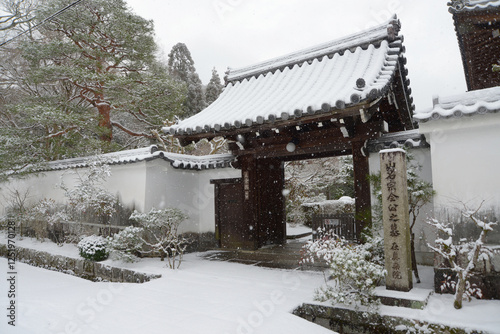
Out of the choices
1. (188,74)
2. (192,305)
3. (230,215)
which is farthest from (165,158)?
(188,74)

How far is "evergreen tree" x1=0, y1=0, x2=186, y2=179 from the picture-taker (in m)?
12.2

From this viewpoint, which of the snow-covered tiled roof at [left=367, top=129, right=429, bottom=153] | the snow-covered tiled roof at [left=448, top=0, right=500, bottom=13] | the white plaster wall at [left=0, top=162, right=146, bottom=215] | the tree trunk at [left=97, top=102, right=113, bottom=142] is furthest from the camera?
the tree trunk at [left=97, top=102, right=113, bottom=142]

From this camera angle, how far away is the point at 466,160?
→ 522 centimetres

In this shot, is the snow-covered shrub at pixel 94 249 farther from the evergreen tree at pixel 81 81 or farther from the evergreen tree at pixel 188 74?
the evergreen tree at pixel 188 74

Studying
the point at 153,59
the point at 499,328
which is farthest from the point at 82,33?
the point at 499,328

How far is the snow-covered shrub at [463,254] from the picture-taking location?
4441 mm

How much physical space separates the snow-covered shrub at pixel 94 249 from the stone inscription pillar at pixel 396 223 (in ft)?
23.8

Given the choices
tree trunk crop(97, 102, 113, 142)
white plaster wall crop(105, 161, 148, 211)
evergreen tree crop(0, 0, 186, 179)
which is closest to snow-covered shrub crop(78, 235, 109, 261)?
white plaster wall crop(105, 161, 148, 211)

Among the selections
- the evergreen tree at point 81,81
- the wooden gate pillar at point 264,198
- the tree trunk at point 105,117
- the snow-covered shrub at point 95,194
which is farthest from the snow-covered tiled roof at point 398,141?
the tree trunk at point 105,117

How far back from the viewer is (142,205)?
375 inches

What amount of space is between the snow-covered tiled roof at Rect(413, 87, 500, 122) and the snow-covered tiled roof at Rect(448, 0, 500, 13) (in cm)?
191

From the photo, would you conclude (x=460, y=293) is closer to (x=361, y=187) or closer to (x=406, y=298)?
(x=406, y=298)

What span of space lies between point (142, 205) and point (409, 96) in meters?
8.63

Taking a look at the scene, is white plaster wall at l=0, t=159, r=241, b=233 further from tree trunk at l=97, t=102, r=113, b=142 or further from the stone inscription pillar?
the stone inscription pillar
